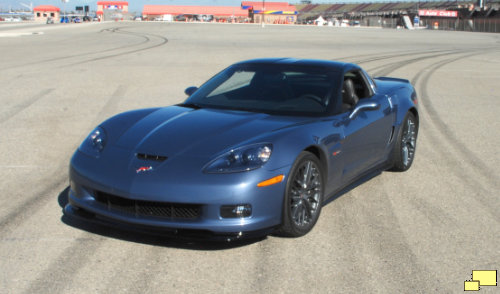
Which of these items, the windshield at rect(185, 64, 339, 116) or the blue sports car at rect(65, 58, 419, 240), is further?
the windshield at rect(185, 64, 339, 116)

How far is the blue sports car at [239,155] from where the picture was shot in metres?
3.92

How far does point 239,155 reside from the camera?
4.13 metres

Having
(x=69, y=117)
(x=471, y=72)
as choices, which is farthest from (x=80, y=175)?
(x=471, y=72)

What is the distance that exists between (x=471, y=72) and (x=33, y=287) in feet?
55.6

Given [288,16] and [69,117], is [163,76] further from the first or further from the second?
[288,16]

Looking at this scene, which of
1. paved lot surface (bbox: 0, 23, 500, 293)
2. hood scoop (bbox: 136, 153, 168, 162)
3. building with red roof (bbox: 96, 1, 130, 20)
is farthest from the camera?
building with red roof (bbox: 96, 1, 130, 20)

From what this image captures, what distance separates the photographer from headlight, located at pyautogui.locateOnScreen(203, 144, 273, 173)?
4.01 meters

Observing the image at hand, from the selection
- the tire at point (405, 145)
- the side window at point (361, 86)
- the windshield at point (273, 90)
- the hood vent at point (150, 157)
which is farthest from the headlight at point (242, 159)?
the tire at point (405, 145)

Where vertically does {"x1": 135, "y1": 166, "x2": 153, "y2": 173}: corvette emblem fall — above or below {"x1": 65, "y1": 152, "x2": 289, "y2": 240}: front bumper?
above

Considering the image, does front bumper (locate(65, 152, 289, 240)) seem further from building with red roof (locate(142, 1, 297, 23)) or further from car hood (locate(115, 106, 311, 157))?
building with red roof (locate(142, 1, 297, 23))

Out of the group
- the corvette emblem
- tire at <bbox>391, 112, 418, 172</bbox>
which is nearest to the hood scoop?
the corvette emblem

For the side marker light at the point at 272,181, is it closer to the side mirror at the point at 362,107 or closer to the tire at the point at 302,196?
the tire at the point at 302,196

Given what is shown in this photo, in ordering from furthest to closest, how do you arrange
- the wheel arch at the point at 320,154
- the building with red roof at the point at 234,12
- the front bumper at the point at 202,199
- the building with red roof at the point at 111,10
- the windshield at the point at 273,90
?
the building with red roof at the point at 234,12 < the building with red roof at the point at 111,10 < the windshield at the point at 273,90 < the wheel arch at the point at 320,154 < the front bumper at the point at 202,199

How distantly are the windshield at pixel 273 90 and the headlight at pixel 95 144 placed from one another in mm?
1048
